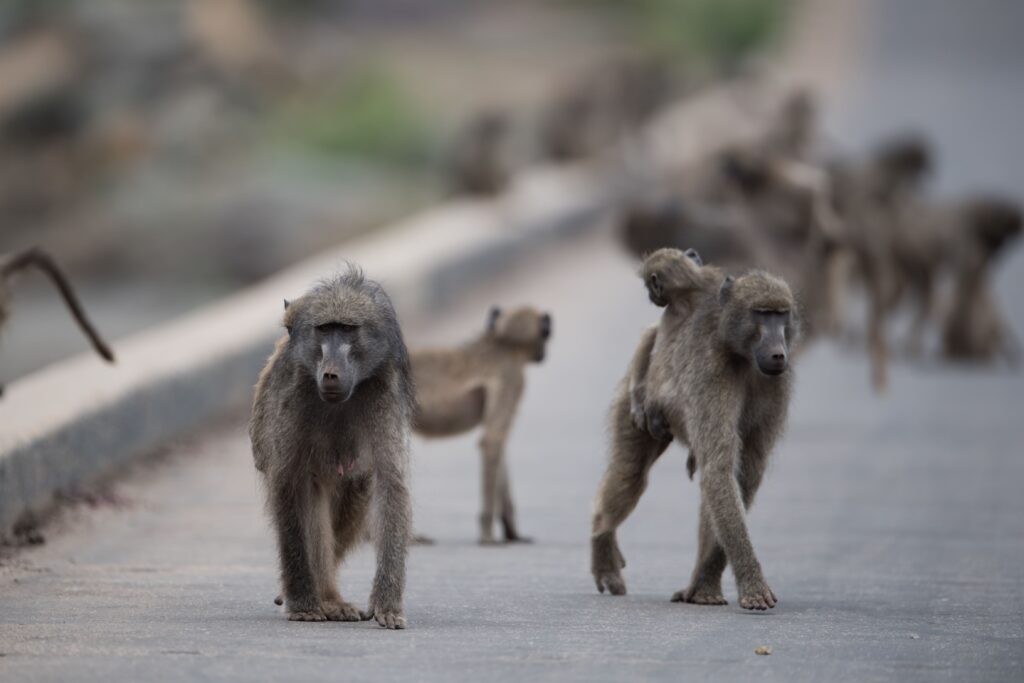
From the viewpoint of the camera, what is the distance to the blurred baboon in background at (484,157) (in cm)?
2388

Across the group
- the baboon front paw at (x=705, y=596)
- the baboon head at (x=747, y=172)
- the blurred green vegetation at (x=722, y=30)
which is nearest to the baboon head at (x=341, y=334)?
the baboon front paw at (x=705, y=596)

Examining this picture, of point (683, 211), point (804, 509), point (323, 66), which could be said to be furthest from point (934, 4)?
point (804, 509)

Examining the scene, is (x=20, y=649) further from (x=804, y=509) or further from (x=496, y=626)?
(x=804, y=509)

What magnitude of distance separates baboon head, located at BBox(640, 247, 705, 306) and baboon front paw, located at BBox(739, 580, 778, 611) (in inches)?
48.8

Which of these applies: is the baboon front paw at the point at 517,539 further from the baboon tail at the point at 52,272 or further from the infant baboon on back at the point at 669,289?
the baboon tail at the point at 52,272

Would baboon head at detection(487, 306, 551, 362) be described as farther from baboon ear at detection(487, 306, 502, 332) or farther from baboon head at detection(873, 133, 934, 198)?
baboon head at detection(873, 133, 934, 198)

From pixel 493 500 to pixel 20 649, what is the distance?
11.9 feet

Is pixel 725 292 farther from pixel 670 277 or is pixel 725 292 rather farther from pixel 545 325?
pixel 545 325

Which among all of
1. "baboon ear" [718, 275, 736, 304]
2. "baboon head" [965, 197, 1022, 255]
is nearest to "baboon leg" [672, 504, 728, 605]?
"baboon ear" [718, 275, 736, 304]

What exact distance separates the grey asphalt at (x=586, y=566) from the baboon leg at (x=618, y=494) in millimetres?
145

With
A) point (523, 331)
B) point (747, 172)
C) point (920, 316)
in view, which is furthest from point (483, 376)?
point (920, 316)

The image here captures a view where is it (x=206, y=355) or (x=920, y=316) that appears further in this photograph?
(x=920, y=316)

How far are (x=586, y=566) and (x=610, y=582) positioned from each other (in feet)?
2.73

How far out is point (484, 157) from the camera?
23984 mm
